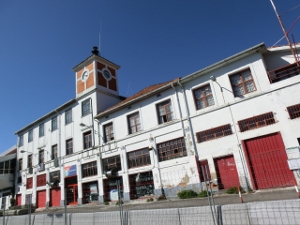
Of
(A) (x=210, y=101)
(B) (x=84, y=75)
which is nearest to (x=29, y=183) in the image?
(B) (x=84, y=75)

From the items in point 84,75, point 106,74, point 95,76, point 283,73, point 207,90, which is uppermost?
point 84,75

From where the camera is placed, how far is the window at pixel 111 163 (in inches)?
718

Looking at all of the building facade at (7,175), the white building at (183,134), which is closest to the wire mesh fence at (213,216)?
the white building at (183,134)

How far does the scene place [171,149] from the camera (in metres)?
15.7

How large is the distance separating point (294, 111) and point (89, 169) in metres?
16.7

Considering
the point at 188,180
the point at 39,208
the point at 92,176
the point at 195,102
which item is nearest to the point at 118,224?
the point at 188,180

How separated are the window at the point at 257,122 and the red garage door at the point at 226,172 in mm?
2014

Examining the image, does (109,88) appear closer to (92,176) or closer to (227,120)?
(92,176)

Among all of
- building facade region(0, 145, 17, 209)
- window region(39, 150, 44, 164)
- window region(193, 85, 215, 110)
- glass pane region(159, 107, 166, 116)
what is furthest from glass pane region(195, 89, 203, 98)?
building facade region(0, 145, 17, 209)

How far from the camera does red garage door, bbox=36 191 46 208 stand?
23.5 m

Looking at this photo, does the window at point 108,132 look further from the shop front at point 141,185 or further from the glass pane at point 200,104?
the glass pane at point 200,104

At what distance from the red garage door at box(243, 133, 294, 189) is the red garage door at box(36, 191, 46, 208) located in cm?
2140

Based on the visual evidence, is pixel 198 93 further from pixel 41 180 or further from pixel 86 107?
pixel 41 180

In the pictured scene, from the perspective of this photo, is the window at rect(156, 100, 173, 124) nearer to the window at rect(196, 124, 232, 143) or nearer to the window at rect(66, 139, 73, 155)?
the window at rect(196, 124, 232, 143)
